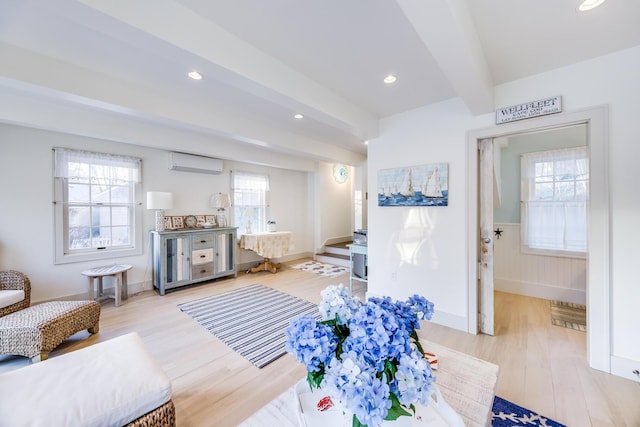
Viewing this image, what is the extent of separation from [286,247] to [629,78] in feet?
16.3

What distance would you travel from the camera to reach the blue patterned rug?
1.54 metres

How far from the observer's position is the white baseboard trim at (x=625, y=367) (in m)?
1.90

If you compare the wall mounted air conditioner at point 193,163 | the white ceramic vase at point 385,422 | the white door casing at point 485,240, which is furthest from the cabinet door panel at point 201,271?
the white door casing at point 485,240

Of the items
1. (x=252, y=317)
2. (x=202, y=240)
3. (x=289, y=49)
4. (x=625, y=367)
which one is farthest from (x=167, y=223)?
(x=625, y=367)

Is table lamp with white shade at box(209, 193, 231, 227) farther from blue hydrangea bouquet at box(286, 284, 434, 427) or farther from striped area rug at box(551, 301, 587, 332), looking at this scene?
striped area rug at box(551, 301, 587, 332)

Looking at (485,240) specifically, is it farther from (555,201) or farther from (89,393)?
(89,393)

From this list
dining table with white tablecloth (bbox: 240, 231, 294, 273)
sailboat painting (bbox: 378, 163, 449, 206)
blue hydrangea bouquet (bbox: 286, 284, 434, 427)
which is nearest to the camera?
blue hydrangea bouquet (bbox: 286, 284, 434, 427)

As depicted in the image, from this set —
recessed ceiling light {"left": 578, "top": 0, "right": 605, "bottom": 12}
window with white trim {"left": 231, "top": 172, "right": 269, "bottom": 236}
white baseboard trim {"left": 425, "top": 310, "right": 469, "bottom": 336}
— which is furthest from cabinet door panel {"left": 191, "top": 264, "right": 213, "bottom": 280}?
recessed ceiling light {"left": 578, "top": 0, "right": 605, "bottom": 12}

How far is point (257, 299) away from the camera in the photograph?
368cm

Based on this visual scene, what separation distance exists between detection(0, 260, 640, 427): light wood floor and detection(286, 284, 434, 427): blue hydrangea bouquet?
1315 millimetres

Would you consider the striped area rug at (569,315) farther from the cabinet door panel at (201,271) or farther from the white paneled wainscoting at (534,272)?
the cabinet door panel at (201,271)

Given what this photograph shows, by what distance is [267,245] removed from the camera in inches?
199

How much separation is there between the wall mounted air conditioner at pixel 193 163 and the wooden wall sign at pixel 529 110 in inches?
168

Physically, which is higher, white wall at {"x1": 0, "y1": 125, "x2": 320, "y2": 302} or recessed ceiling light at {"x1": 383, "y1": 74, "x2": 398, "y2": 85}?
recessed ceiling light at {"x1": 383, "y1": 74, "x2": 398, "y2": 85}
